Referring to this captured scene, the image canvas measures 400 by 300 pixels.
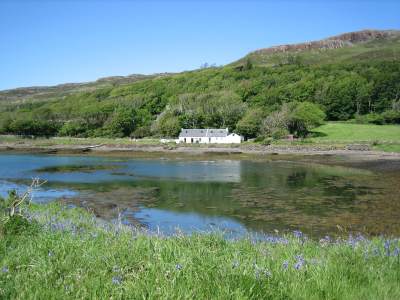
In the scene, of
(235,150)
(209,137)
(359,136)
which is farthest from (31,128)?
(359,136)

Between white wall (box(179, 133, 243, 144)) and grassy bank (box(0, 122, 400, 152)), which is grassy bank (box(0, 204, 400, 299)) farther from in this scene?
white wall (box(179, 133, 243, 144))

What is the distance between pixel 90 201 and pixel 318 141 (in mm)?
67576

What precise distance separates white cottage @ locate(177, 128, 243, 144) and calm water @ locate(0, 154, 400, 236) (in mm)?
51633

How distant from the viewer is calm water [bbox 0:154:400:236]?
2259 centimetres

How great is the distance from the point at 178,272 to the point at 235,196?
88.5ft

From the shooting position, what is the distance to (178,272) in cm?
530

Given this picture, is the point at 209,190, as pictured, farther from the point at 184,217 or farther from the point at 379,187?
the point at 379,187

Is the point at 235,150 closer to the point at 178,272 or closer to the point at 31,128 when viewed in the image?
the point at 31,128

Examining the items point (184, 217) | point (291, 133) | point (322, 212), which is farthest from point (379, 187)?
point (291, 133)

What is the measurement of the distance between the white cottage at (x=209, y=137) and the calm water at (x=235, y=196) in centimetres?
5163

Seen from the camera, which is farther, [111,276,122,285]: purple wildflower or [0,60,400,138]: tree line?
[0,60,400,138]: tree line

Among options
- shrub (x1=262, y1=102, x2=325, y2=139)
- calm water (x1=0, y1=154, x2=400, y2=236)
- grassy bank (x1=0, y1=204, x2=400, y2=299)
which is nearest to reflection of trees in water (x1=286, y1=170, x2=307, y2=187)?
calm water (x1=0, y1=154, x2=400, y2=236)

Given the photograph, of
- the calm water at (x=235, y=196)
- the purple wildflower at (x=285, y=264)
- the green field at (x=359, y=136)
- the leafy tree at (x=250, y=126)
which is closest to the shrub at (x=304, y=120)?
the green field at (x=359, y=136)

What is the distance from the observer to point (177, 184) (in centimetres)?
3944
